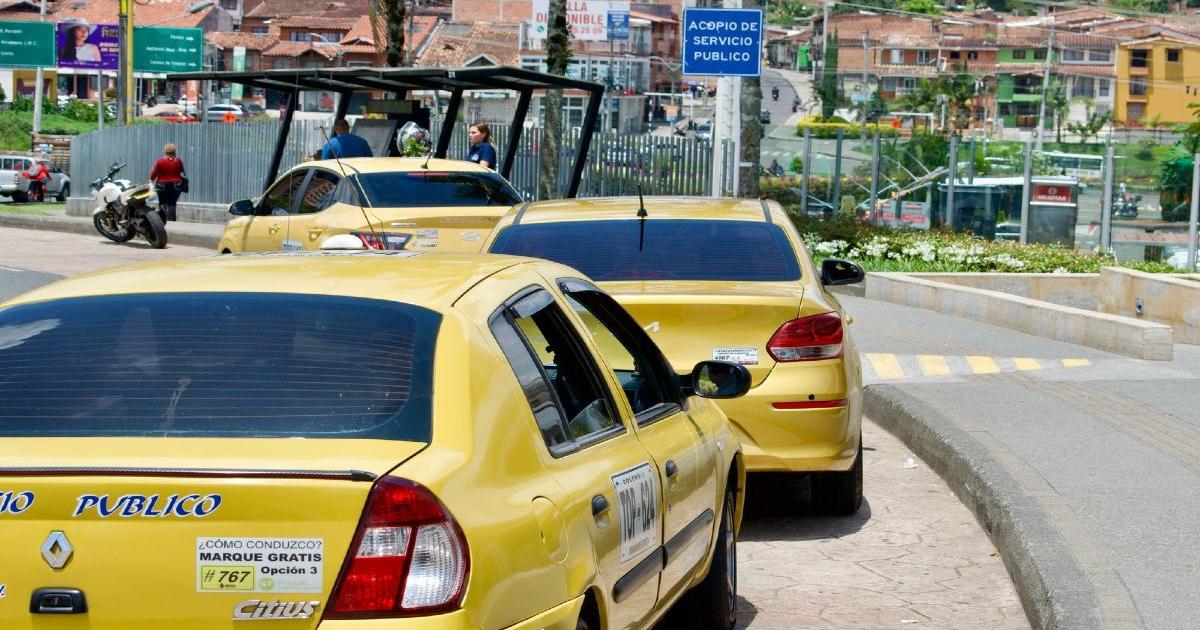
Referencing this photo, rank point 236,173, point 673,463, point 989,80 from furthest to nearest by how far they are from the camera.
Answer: point 989,80 < point 236,173 < point 673,463

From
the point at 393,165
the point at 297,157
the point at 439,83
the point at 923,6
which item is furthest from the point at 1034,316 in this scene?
the point at 923,6

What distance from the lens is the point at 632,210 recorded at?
8.80 metres

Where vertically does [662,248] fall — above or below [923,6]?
below

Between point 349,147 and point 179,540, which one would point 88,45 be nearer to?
point 349,147

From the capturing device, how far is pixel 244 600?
3371mm

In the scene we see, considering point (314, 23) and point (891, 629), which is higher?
point (314, 23)

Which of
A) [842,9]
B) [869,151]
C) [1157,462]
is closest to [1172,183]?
[869,151]

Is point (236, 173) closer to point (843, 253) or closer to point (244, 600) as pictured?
point (843, 253)

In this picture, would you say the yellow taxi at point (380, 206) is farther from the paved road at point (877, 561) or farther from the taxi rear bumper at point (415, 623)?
the taxi rear bumper at point (415, 623)

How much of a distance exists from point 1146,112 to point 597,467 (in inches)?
4821

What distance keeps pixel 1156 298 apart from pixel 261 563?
1729cm

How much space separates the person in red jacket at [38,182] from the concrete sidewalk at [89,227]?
18188 mm

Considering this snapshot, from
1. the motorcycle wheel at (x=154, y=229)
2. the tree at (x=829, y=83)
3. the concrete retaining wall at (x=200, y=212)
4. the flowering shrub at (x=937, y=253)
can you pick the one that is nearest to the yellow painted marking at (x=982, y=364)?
the flowering shrub at (x=937, y=253)

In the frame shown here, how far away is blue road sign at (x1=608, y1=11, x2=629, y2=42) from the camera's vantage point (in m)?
117
